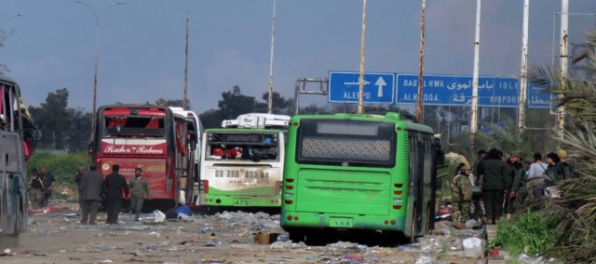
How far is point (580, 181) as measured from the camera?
1391 centimetres

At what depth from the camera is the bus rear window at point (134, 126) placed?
135 feet

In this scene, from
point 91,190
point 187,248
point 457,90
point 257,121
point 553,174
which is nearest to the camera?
point 553,174

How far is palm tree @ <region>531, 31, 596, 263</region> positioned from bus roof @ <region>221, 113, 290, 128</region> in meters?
28.5

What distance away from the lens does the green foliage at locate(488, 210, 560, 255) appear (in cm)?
1853

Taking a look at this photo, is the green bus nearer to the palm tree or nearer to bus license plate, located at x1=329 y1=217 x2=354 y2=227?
bus license plate, located at x1=329 y1=217 x2=354 y2=227

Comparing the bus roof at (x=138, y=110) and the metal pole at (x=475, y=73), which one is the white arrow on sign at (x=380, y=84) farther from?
the bus roof at (x=138, y=110)

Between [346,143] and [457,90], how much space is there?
33664mm

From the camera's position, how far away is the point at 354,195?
2444 centimetres

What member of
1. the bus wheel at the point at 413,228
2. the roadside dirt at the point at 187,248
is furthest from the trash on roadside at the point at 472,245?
the bus wheel at the point at 413,228

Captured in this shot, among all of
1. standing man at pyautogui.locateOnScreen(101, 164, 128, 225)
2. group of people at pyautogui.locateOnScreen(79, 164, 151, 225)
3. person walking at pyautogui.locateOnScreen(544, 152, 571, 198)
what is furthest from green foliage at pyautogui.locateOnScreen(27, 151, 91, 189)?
person walking at pyautogui.locateOnScreen(544, 152, 571, 198)

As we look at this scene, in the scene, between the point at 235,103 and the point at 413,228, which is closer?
the point at 413,228

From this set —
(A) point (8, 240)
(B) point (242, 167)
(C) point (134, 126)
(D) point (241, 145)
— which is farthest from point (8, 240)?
(C) point (134, 126)

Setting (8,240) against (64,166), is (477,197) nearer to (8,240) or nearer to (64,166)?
(8,240)

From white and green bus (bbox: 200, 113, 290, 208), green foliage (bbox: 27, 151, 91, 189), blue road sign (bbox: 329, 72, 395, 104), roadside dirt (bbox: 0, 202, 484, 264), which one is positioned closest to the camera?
roadside dirt (bbox: 0, 202, 484, 264)
